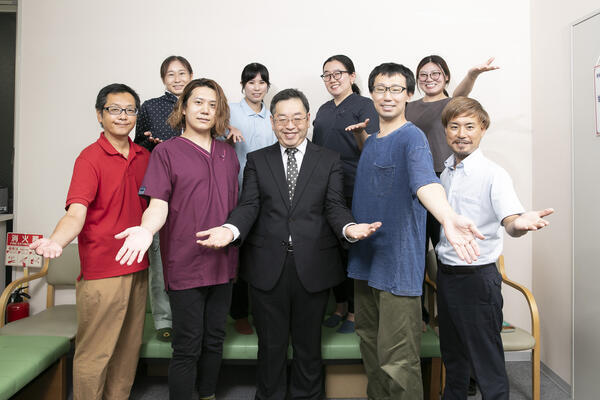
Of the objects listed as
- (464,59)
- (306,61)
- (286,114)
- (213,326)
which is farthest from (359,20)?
(213,326)

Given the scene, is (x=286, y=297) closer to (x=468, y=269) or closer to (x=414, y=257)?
(x=414, y=257)

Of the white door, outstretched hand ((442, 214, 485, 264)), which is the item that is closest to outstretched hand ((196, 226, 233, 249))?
outstretched hand ((442, 214, 485, 264))

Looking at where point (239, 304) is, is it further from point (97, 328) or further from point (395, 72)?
point (395, 72)

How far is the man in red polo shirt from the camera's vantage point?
1872 mm

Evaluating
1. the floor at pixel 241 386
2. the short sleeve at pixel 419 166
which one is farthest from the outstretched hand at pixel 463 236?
the floor at pixel 241 386

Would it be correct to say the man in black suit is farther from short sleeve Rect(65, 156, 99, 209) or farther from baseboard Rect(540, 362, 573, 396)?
baseboard Rect(540, 362, 573, 396)

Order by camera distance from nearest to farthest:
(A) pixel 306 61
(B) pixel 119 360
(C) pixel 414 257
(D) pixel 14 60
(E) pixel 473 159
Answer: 1. (C) pixel 414 257
2. (E) pixel 473 159
3. (B) pixel 119 360
4. (A) pixel 306 61
5. (D) pixel 14 60

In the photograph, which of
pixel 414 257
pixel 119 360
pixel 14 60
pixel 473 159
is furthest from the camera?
pixel 14 60

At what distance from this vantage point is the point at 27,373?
1.89 meters

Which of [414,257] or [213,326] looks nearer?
[414,257]

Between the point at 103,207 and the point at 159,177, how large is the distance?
1.06 ft

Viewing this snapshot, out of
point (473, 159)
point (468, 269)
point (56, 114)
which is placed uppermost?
point (56, 114)

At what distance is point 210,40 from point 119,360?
232 cm

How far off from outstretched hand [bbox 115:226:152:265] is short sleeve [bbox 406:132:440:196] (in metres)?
1.08
